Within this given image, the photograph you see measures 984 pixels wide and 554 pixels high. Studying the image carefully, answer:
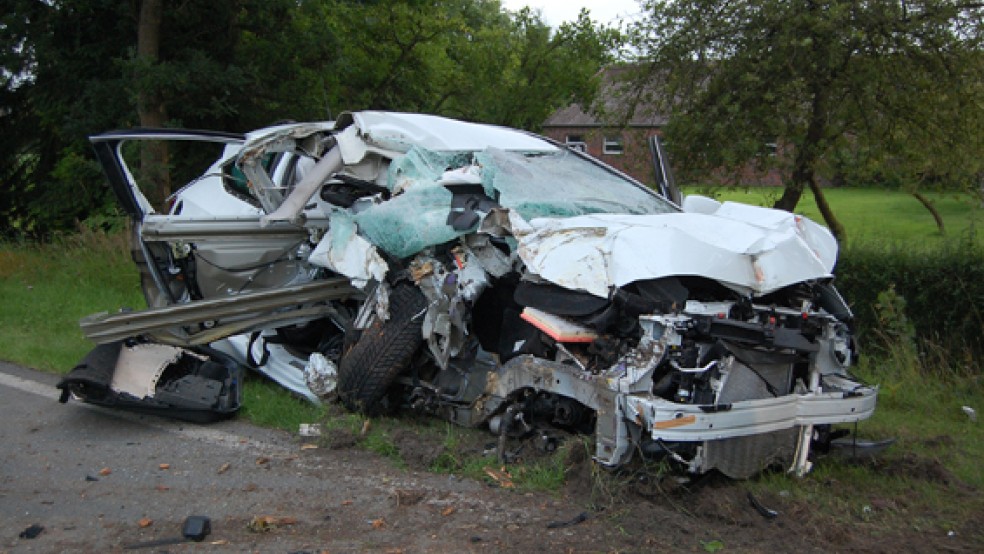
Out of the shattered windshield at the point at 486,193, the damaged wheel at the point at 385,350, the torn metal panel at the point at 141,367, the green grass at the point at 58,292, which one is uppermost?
the shattered windshield at the point at 486,193

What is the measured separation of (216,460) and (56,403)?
75.7 inches

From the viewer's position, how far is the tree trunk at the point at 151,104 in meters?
12.1

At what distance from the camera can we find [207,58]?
43.4ft

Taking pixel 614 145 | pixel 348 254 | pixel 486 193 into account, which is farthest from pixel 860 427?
pixel 614 145

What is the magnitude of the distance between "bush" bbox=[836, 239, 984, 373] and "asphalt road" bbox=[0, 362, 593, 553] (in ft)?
15.4

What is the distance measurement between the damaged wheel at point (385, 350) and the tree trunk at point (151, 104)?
7.72 m

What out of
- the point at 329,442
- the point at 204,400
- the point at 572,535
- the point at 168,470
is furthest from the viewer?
the point at 204,400

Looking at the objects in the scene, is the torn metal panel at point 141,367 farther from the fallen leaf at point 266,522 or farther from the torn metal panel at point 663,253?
the torn metal panel at point 663,253

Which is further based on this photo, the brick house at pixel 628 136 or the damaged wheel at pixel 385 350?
the brick house at pixel 628 136

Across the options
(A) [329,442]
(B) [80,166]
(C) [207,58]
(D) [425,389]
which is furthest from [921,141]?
(B) [80,166]

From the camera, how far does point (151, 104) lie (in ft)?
41.0

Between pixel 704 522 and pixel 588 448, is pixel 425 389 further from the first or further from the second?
pixel 704 522

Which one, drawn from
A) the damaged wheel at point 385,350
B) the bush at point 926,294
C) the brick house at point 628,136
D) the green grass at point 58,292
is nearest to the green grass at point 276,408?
the damaged wheel at point 385,350

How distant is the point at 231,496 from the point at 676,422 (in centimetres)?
228
